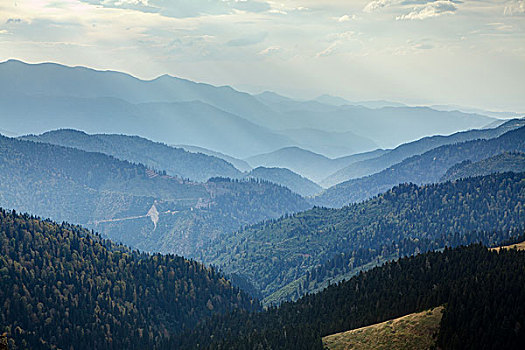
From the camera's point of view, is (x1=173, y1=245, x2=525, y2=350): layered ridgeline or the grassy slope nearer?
(x1=173, y1=245, x2=525, y2=350): layered ridgeline

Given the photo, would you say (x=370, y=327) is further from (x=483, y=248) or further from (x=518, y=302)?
(x=483, y=248)

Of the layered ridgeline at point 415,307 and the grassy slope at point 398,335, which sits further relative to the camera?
the grassy slope at point 398,335

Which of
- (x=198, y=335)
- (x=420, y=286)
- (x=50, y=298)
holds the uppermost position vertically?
(x=420, y=286)

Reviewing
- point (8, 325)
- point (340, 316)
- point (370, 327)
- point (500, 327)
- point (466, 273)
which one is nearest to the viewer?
point (500, 327)

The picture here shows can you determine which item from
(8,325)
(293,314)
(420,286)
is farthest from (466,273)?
(8,325)
